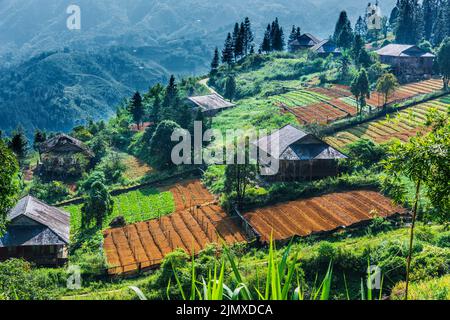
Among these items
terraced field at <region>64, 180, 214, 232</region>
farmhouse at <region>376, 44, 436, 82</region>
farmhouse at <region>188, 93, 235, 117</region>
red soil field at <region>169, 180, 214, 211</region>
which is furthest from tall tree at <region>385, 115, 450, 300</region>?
farmhouse at <region>376, 44, 436, 82</region>

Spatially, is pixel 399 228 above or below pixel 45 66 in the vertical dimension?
below

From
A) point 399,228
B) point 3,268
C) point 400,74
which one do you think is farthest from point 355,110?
point 3,268

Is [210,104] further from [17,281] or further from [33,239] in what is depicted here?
[17,281]

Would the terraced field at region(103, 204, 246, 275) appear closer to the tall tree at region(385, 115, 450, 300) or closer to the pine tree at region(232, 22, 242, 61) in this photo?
the tall tree at region(385, 115, 450, 300)

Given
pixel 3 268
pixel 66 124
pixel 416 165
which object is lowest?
pixel 66 124

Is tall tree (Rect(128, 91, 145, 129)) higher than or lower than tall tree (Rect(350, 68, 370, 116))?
lower

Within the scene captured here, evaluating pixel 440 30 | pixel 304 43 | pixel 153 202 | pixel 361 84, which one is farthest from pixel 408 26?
pixel 153 202
